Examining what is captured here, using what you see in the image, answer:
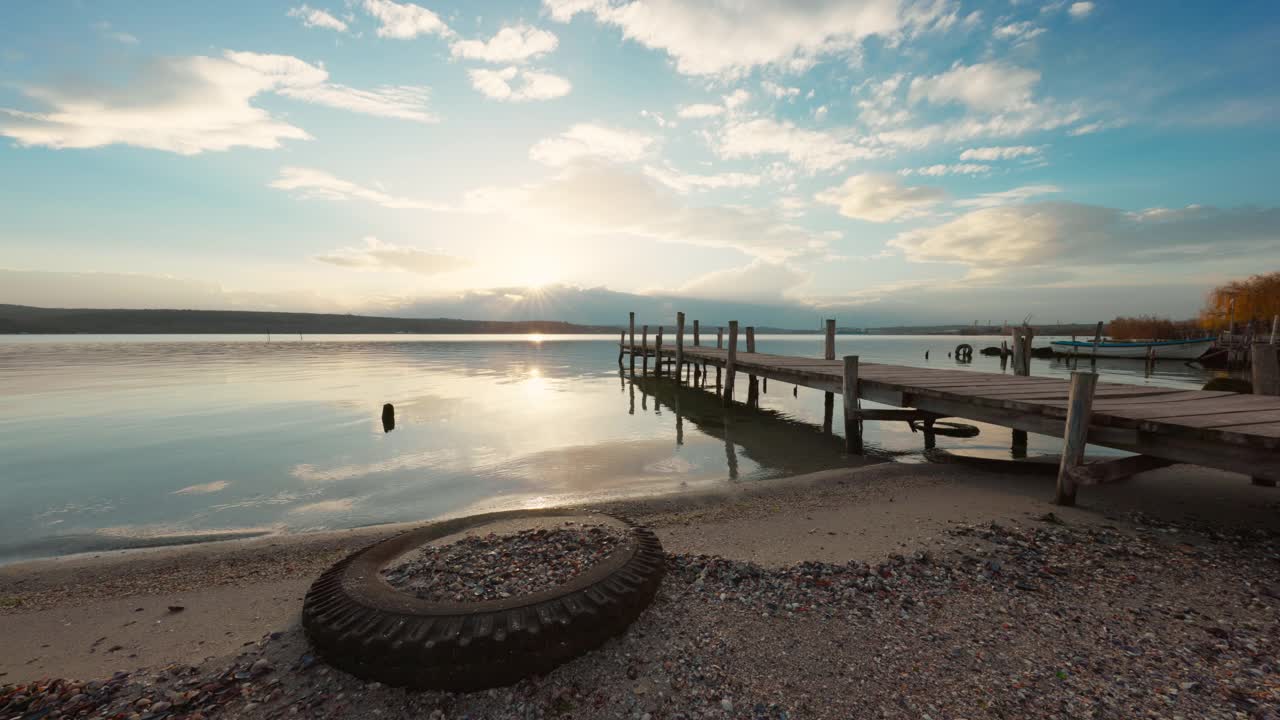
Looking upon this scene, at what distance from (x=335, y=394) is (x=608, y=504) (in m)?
20.1

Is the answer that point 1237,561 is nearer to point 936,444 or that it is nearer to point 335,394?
point 936,444

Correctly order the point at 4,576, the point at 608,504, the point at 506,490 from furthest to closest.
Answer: the point at 506,490 < the point at 608,504 < the point at 4,576

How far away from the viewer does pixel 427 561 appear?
453cm

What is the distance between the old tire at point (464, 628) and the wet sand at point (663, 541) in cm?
104

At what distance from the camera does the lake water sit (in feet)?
27.5

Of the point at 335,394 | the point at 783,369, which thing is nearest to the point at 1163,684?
the point at 783,369

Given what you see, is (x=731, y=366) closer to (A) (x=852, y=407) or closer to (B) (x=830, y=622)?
(A) (x=852, y=407)

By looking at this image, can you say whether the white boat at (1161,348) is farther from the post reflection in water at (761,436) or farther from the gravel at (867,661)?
the gravel at (867,661)

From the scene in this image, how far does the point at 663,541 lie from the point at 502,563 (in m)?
2.24

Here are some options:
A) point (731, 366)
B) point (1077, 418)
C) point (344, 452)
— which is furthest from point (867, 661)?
point (731, 366)

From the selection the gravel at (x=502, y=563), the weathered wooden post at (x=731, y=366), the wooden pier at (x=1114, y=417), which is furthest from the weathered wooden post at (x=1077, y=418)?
the weathered wooden post at (x=731, y=366)

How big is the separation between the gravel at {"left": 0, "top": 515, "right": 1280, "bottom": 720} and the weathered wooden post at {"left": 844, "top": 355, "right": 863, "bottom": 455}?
22.1 feet

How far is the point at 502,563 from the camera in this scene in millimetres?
4410

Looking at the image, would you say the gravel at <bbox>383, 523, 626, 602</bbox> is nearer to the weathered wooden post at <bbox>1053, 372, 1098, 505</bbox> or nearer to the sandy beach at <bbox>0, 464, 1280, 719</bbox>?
the sandy beach at <bbox>0, 464, 1280, 719</bbox>
